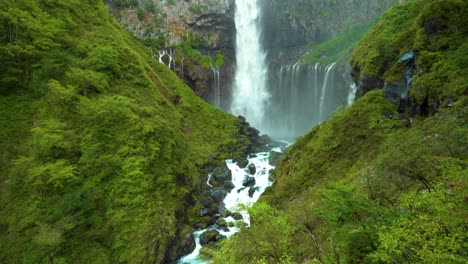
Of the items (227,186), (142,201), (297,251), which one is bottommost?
(227,186)

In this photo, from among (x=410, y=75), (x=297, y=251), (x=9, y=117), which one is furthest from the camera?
(x=9, y=117)

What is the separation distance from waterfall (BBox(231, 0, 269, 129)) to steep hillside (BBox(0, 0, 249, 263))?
3021 centimetres

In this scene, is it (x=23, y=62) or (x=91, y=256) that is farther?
(x=23, y=62)

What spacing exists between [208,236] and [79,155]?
36.5 ft

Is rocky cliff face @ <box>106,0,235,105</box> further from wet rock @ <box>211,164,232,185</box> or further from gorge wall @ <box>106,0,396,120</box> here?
wet rock @ <box>211,164,232,185</box>

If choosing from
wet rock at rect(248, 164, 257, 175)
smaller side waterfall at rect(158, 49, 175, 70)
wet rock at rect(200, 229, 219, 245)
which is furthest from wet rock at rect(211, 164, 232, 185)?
smaller side waterfall at rect(158, 49, 175, 70)

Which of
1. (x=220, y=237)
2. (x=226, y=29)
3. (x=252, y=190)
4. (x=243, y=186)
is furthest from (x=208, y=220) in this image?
(x=226, y=29)

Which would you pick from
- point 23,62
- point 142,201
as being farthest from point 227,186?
point 23,62

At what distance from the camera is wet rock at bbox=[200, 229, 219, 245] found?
62.9 ft

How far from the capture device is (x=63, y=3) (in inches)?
1140

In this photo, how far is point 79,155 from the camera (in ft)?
59.6

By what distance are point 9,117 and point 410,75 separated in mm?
28185

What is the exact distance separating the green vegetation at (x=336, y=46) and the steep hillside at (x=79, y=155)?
132 ft

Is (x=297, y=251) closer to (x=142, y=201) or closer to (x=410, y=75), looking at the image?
(x=142, y=201)
